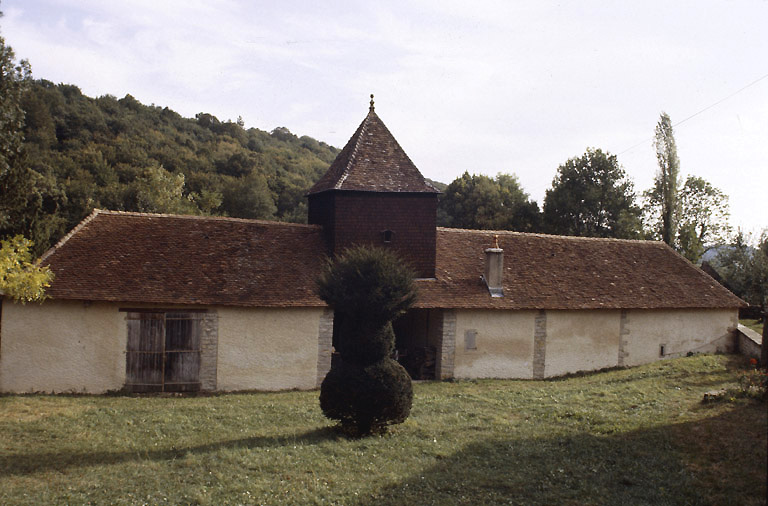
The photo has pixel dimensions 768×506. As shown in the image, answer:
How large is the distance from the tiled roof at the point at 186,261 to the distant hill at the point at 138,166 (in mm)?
12286

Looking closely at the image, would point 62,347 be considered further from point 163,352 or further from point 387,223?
point 387,223

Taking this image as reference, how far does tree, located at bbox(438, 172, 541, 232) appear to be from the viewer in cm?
4625

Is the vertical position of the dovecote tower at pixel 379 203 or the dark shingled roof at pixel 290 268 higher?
the dovecote tower at pixel 379 203

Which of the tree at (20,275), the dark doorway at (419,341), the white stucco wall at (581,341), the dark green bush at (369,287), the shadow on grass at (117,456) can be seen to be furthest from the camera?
the white stucco wall at (581,341)

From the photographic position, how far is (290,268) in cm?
1873

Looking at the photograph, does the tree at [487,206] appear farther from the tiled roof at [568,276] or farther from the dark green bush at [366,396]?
the dark green bush at [366,396]

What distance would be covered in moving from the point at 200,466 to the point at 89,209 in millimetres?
34463

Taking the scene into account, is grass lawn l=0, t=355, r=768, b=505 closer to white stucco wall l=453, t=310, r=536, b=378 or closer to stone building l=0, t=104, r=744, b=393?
stone building l=0, t=104, r=744, b=393

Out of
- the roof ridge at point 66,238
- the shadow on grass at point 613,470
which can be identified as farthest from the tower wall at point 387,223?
the shadow on grass at point 613,470

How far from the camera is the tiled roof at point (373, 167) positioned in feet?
63.9

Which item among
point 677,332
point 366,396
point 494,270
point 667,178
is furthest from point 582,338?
point 667,178

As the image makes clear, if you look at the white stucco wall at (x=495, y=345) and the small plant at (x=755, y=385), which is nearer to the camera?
the small plant at (x=755, y=385)

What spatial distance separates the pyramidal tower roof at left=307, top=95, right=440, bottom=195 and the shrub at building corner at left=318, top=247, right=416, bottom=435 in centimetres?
744

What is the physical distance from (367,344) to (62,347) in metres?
9.65
